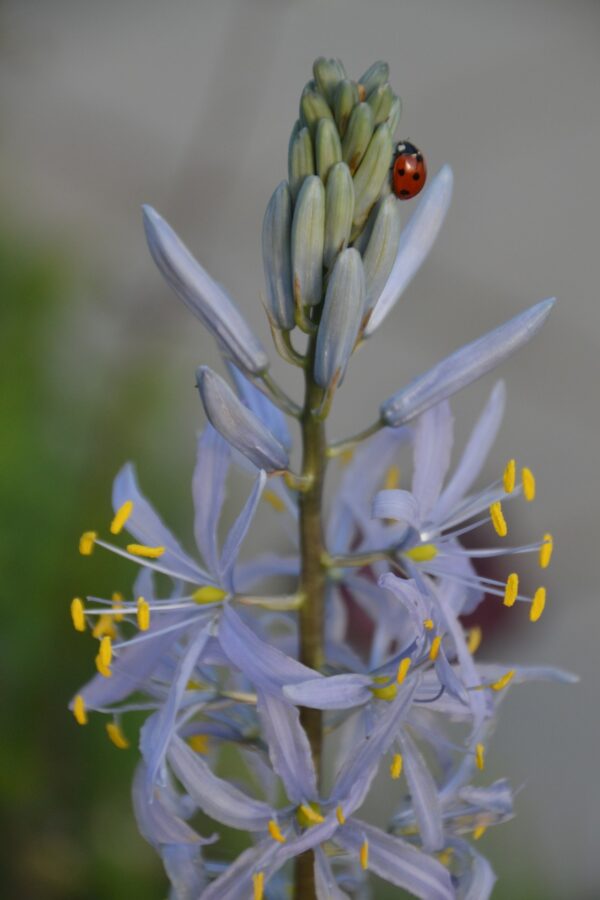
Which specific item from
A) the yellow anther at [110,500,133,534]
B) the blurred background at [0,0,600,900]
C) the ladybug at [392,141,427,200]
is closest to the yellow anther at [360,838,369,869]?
the yellow anther at [110,500,133,534]

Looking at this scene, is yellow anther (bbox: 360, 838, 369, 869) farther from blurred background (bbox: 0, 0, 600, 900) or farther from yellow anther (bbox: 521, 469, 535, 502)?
blurred background (bbox: 0, 0, 600, 900)

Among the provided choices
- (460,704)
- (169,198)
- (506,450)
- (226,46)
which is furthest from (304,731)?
(226,46)

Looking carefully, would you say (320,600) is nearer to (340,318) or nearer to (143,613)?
(143,613)

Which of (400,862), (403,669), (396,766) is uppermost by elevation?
(403,669)

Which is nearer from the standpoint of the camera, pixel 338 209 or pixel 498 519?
pixel 338 209

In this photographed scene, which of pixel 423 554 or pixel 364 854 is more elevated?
pixel 423 554

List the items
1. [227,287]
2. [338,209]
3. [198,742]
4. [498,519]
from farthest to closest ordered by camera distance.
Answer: [227,287]
[198,742]
[498,519]
[338,209]

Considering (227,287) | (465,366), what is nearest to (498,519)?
(465,366)
